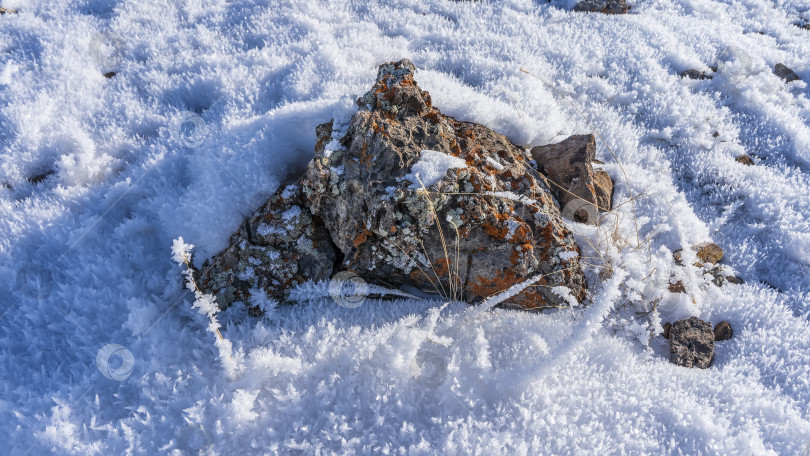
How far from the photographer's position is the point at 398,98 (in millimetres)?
3189

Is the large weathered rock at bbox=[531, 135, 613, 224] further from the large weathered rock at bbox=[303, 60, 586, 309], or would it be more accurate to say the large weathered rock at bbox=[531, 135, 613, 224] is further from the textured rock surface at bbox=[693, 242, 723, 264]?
the textured rock surface at bbox=[693, 242, 723, 264]

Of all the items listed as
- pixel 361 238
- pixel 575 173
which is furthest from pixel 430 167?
pixel 575 173

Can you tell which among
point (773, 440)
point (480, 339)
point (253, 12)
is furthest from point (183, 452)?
point (253, 12)

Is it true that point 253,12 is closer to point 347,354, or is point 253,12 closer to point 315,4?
point 315,4

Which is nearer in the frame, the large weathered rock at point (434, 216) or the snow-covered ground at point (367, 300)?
the snow-covered ground at point (367, 300)

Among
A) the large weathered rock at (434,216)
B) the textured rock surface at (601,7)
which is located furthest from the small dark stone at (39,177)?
the textured rock surface at (601,7)

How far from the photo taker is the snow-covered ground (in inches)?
95.9

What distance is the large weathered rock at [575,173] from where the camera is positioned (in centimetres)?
343

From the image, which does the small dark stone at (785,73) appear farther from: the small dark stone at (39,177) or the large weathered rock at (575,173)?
the small dark stone at (39,177)

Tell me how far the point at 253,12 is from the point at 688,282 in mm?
6194

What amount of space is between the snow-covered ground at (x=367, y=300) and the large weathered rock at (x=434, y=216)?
0.25m

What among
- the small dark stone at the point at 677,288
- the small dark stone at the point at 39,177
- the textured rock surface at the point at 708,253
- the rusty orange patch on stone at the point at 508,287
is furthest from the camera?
the small dark stone at the point at 39,177

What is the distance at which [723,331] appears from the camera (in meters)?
3.05

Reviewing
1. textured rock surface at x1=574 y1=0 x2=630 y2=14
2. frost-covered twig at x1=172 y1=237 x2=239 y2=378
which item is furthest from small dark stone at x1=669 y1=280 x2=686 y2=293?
textured rock surface at x1=574 y1=0 x2=630 y2=14
